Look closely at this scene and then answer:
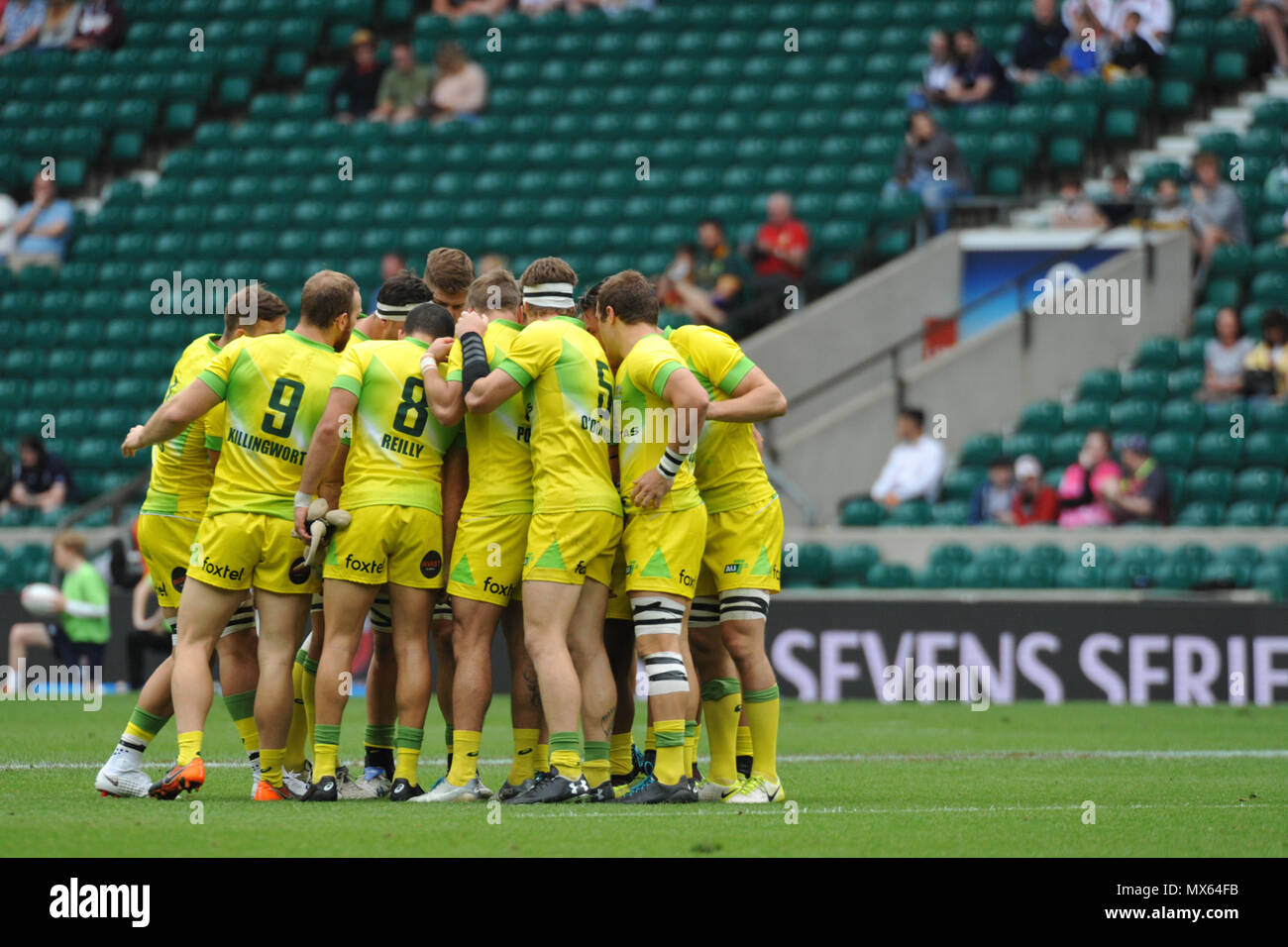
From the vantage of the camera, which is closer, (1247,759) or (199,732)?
(199,732)

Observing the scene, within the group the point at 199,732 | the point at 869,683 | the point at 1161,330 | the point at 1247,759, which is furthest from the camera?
the point at 1161,330

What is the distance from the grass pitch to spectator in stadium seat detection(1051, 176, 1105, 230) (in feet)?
25.7

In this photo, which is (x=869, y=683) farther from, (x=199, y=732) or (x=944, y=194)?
(x=199, y=732)

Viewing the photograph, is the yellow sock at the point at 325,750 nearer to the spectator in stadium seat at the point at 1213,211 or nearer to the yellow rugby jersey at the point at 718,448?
the yellow rugby jersey at the point at 718,448

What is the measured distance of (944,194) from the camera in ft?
65.0

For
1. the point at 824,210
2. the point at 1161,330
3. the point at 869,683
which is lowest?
the point at 869,683

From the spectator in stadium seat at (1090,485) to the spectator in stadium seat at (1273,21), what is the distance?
20.7 feet

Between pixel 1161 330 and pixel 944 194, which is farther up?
pixel 944 194

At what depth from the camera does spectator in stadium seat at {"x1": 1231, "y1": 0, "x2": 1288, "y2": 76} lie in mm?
20250

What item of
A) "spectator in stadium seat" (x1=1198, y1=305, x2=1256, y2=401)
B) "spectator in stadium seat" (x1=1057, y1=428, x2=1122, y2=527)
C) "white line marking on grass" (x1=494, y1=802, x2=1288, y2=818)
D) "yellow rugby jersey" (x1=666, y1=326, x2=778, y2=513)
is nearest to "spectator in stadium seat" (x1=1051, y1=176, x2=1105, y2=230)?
"spectator in stadium seat" (x1=1198, y1=305, x2=1256, y2=401)

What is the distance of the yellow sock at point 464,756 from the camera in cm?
819
